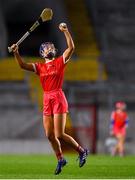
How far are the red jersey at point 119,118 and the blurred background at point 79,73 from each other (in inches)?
52.0

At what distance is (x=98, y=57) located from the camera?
112 ft

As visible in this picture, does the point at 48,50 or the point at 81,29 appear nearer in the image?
the point at 48,50

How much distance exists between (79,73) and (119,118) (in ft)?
17.1

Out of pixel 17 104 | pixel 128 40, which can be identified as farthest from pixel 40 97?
pixel 128 40

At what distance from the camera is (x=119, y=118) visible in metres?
28.4

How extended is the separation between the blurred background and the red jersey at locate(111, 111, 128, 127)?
52.0 inches

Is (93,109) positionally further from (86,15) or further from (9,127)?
(86,15)

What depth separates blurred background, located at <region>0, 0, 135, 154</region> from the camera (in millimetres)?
29641

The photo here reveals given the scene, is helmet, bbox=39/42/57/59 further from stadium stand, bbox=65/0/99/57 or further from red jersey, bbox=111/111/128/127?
stadium stand, bbox=65/0/99/57

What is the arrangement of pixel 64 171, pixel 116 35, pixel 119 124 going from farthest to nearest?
pixel 116 35
pixel 119 124
pixel 64 171

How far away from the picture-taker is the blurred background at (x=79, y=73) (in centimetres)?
2964

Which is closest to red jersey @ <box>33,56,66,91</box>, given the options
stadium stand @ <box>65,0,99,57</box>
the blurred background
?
the blurred background

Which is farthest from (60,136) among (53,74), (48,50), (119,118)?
(119,118)

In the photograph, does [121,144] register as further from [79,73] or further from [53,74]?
[53,74]
